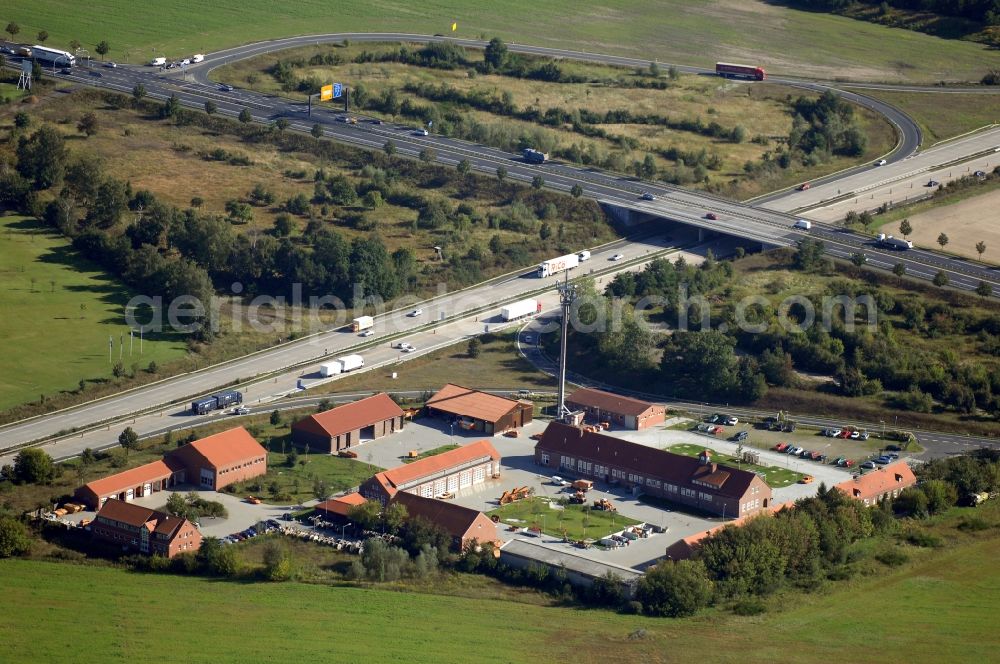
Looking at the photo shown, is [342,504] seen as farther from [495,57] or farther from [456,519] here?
[495,57]

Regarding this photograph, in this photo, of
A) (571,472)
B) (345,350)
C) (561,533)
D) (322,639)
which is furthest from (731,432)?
(322,639)

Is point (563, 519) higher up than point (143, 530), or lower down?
lower down

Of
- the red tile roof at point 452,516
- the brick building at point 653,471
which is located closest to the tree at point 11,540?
the red tile roof at point 452,516

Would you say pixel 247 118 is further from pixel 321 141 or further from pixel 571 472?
pixel 571 472

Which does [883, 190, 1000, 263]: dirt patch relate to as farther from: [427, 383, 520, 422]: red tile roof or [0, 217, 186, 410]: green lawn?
[0, 217, 186, 410]: green lawn

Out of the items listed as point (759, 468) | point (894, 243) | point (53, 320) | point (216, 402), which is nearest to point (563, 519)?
point (759, 468)
